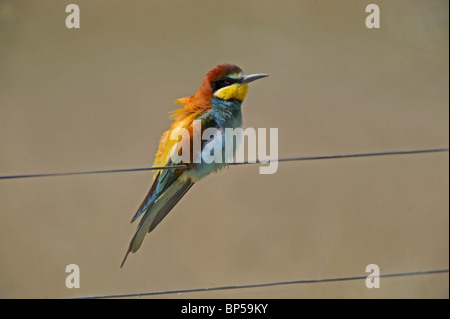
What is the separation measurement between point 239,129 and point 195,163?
0.26 m

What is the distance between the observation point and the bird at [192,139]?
8.16 feet

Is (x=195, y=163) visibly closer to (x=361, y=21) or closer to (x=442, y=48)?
(x=361, y=21)

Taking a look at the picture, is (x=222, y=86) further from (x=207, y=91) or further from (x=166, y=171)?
(x=166, y=171)

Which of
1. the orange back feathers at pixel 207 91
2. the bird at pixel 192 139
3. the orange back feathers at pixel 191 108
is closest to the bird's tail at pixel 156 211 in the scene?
the bird at pixel 192 139

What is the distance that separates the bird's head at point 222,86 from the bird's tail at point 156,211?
351 mm

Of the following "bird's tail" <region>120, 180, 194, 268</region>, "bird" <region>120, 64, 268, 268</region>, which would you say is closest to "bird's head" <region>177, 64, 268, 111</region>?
"bird" <region>120, 64, 268, 268</region>

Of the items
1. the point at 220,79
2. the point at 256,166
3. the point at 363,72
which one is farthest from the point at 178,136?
the point at 363,72

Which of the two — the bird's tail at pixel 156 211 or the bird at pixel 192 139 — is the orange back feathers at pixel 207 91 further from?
the bird's tail at pixel 156 211

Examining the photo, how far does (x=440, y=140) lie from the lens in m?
4.68

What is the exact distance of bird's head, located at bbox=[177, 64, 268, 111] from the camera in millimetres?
2584

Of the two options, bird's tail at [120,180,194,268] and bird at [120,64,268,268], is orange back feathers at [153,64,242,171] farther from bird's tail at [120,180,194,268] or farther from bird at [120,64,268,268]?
bird's tail at [120,180,194,268]

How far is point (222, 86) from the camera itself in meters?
2.60

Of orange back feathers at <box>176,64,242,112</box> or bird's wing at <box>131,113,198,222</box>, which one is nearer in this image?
bird's wing at <box>131,113,198,222</box>

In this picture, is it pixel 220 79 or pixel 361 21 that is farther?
pixel 361 21
